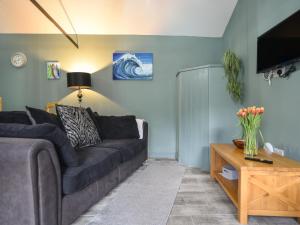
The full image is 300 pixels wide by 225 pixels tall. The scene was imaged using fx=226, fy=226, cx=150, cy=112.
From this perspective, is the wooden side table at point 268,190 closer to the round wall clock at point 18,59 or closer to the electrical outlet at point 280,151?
the electrical outlet at point 280,151

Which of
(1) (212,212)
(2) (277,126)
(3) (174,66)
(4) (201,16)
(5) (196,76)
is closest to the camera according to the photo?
(1) (212,212)

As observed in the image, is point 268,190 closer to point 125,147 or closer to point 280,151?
point 280,151

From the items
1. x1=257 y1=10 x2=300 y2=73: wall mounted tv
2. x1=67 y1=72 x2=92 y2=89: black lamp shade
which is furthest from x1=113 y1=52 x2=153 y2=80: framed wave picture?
x1=257 y1=10 x2=300 y2=73: wall mounted tv

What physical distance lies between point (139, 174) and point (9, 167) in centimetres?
198

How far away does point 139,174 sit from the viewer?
310cm

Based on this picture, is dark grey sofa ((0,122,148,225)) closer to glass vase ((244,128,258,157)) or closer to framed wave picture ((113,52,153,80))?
glass vase ((244,128,258,157))

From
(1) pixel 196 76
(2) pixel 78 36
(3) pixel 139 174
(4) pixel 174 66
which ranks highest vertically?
(2) pixel 78 36

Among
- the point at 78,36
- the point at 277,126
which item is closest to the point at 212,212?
the point at 277,126

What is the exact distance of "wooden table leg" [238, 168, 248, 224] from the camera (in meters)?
1.75

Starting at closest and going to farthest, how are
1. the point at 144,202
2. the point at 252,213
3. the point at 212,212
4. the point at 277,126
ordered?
the point at 252,213
the point at 212,212
the point at 144,202
the point at 277,126

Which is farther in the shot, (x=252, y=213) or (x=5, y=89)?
(x=5, y=89)

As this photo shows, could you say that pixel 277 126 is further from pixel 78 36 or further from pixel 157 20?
pixel 78 36

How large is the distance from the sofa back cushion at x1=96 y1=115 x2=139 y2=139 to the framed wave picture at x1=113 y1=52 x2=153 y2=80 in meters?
1.10

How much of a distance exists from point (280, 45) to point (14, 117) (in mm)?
2617
